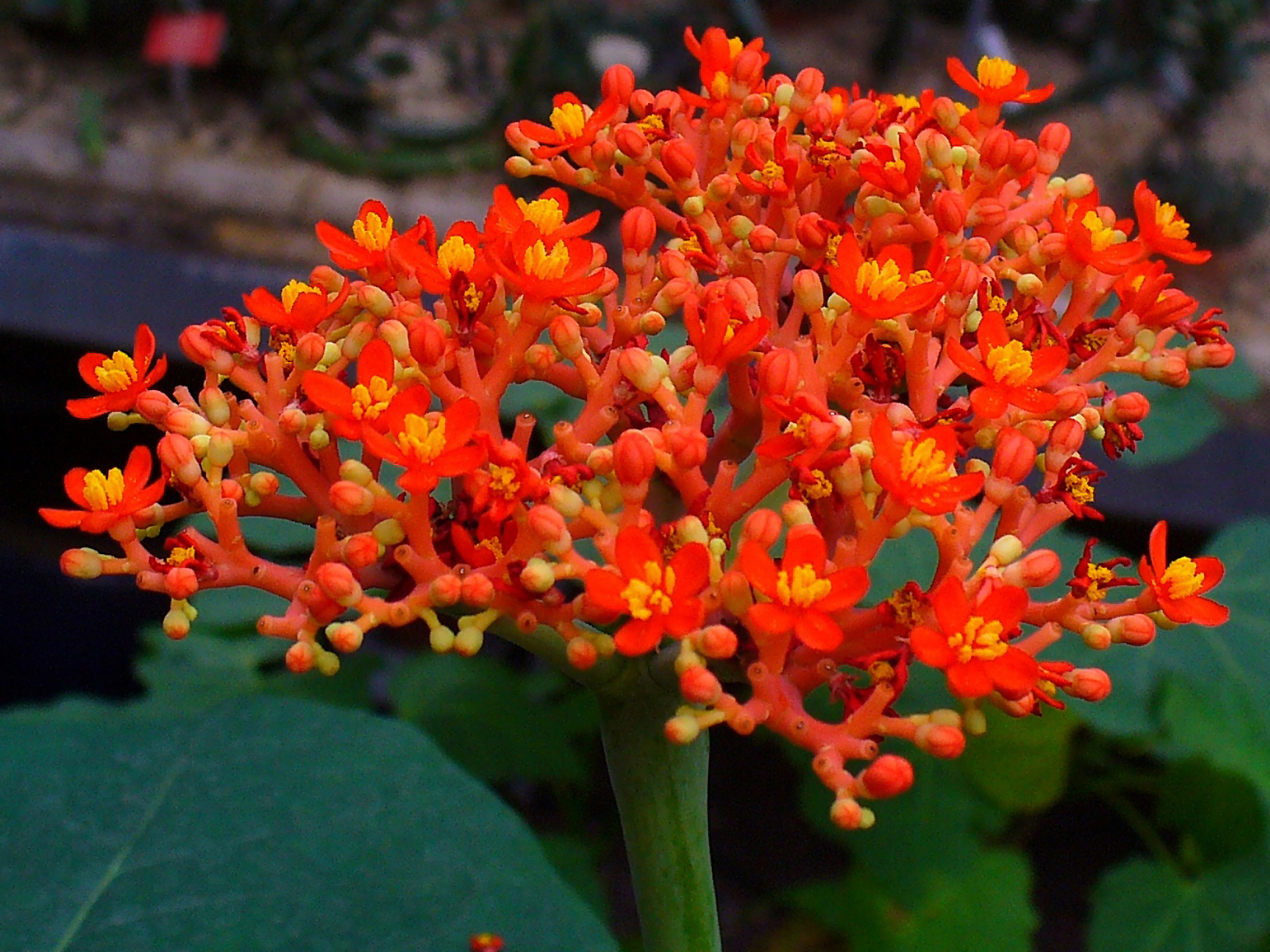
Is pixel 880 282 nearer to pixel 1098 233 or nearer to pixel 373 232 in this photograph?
pixel 1098 233

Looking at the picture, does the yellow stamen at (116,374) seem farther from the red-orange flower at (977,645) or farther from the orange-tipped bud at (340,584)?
the red-orange flower at (977,645)

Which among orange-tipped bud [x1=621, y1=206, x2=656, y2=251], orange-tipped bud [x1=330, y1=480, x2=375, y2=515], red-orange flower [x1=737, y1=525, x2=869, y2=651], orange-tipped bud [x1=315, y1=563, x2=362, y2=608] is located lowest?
orange-tipped bud [x1=315, y1=563, x2=362, y2=608]

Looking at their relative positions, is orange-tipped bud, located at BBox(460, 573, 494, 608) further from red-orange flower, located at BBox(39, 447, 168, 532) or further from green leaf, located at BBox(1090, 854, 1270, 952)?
green leaf, located at BBox(1090, 854, 1270, 952)

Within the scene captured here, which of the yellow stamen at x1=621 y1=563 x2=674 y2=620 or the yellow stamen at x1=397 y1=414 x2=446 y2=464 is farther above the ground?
the yellow stamen at x1=397 y1=414 x2=446 y2=464

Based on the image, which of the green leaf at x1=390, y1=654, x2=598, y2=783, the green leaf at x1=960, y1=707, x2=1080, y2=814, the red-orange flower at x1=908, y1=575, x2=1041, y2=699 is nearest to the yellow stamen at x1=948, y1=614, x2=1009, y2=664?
the red-orange flower at x1=908, y1=575, x2=1041, y2=699

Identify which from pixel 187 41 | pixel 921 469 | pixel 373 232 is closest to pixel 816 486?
pixel 921 469

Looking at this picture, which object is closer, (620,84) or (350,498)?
(350,498)

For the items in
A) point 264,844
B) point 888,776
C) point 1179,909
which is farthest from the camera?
point 1179,909
